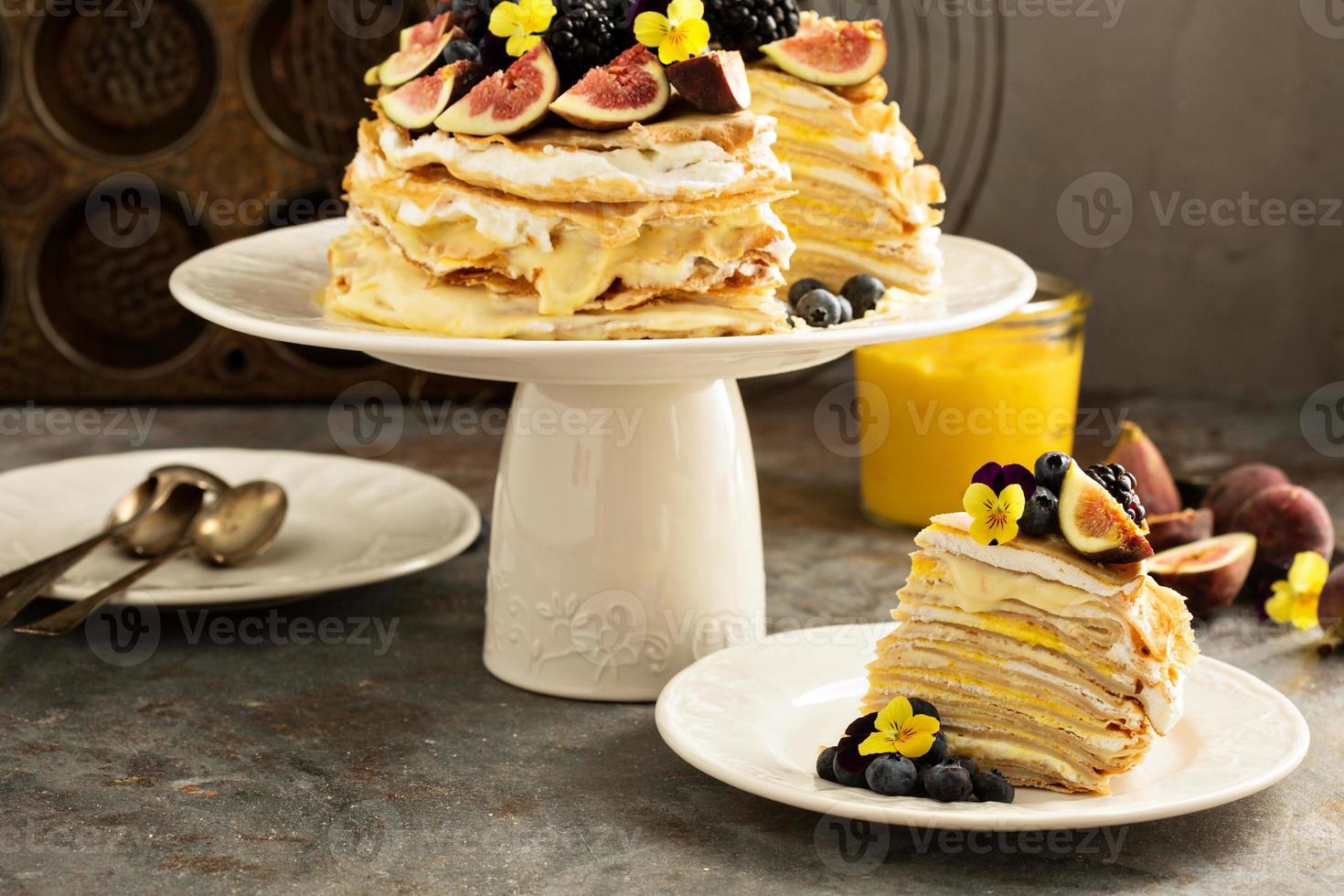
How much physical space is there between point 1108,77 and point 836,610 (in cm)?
187

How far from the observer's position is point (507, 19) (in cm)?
192

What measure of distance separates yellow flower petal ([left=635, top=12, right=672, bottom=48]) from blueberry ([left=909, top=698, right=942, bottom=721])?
0.78 m

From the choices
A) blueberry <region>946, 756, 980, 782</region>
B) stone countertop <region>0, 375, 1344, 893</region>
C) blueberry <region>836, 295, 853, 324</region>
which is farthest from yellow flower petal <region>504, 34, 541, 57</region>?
blueberry <region>946, 756, 980, 782</region>

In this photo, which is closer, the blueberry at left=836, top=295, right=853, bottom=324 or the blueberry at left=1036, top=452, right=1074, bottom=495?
the blueberry at left=1036, top=452, right=1074, bottom=495

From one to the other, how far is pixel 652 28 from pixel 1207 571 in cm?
116

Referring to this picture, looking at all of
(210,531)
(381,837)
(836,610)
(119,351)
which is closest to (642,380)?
(381,837)

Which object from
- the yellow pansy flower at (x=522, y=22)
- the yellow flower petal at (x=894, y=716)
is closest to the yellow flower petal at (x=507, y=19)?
the yellow pansy flower at (x=522, y=22)

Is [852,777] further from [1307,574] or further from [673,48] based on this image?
[1307,574]

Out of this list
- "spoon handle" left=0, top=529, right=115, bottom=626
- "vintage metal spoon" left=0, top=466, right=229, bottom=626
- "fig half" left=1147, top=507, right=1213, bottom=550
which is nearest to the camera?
"spoon handle" left=0, top=529, right=115, bottom=626

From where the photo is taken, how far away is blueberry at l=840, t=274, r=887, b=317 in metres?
2.14

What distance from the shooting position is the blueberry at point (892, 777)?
168 centimetres

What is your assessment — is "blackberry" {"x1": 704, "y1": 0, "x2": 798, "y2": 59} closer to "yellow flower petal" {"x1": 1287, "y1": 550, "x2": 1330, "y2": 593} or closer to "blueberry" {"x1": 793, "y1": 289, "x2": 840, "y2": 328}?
"blueberry" {"x1": 793, "y1": 289, "x2": 840, "y2": 328}

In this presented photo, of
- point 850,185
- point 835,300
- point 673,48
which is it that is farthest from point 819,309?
point 673,48

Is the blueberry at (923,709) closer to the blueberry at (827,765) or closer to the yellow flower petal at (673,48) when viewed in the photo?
the blueberry at (827,765)
